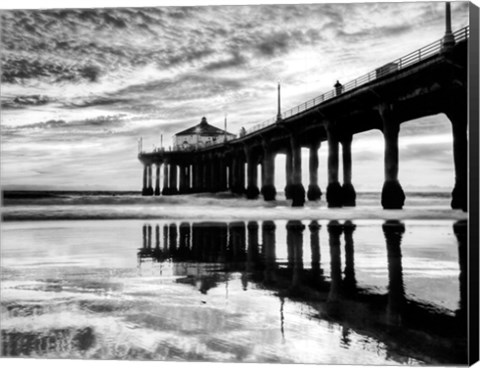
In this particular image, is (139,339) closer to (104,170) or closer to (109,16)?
(104,170)

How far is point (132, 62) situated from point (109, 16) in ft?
2.15

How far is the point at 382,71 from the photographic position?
727 centimetres

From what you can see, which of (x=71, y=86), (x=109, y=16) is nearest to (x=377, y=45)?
(x=109, y=16)

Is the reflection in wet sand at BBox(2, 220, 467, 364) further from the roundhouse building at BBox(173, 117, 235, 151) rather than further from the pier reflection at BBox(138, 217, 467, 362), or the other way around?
the roundhouse building at BBox(173, 117, 235, 151)

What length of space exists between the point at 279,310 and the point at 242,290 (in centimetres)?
59

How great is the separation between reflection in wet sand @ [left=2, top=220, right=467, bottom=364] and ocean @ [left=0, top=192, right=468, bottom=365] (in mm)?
14

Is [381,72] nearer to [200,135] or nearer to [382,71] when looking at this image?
[382,71]

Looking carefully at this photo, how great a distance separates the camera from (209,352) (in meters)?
5.72

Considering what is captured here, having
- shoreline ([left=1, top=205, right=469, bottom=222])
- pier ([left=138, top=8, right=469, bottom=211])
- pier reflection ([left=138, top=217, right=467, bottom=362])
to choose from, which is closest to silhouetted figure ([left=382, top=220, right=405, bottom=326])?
pier reflection ([left=138, top=217, right=467, bottom=362])

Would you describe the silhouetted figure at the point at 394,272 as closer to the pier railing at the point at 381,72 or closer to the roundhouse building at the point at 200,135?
the pier railing at the point at 381,72

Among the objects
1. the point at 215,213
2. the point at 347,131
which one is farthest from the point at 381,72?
the point at 215,213

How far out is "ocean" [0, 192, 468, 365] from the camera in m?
5.44

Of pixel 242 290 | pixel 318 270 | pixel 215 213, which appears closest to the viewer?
pixel 242 290

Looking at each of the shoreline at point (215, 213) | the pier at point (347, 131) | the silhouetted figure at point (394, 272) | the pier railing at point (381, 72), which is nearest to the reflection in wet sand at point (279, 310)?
the silhouetted figure at point (394, 272)
